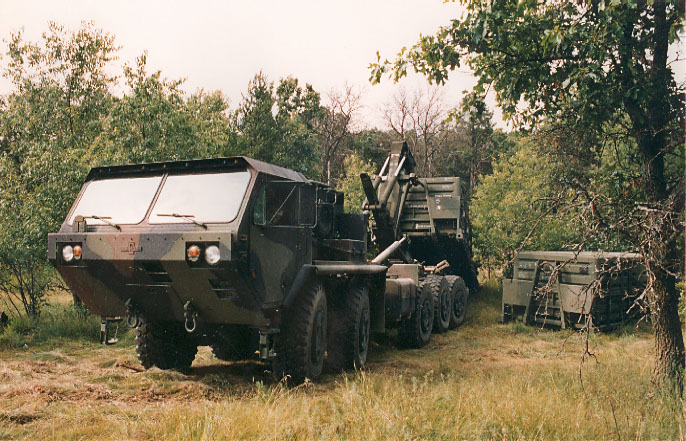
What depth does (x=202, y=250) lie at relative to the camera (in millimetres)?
5406

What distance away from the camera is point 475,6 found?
20.8ft

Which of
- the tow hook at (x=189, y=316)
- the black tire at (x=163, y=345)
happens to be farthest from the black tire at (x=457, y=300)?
the tow hook at (x=189, y=316)

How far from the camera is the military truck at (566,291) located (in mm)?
10391

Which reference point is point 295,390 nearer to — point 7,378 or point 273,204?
point 273,204

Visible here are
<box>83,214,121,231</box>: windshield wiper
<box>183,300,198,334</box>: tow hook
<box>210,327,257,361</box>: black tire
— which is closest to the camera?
<box>183,300,198,334</box>: tow hook

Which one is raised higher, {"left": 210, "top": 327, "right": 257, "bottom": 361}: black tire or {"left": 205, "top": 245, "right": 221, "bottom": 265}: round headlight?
{"left": 205, "top": 245, "right": 221, "bottom": 265}: round headlight

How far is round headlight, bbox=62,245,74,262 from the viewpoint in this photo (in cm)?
598

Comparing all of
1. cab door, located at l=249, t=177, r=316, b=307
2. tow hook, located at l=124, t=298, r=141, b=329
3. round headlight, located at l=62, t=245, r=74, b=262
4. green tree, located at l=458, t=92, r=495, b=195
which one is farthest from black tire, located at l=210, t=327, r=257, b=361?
green tree, located at l=458, t=92, r=495, b=195

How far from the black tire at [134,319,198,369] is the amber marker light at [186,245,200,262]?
1747mm

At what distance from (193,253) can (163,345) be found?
2326mm

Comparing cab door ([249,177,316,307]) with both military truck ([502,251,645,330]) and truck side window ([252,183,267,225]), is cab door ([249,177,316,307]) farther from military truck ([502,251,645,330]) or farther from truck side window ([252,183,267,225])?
military truck ([502,251,645,330])

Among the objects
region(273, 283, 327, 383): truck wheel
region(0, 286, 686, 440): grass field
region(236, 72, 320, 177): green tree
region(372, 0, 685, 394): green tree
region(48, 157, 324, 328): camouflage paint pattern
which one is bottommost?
region(0, 286, 686, 440): grass field

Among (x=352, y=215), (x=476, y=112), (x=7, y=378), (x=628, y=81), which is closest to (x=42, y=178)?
(x=7, y=378)

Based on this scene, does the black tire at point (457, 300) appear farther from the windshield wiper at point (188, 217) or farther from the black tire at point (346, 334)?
the windshield wiper at point (188, 217)
